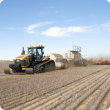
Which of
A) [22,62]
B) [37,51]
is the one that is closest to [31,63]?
[22,62]

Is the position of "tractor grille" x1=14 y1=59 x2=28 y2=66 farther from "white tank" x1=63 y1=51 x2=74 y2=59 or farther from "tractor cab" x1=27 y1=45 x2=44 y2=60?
"white tank" x1=63 y1=51 x2=74 y2=59

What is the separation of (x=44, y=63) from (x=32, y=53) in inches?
62.9

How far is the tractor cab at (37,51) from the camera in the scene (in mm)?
13492

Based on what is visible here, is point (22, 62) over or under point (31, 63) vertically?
over

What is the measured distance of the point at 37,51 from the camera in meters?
13.5

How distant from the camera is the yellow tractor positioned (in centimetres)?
1212

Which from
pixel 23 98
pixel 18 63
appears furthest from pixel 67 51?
pixel 23 98

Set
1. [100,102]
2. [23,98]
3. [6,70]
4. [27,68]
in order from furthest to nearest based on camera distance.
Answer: [6,70]
[27,68]
[23,98]
[100,102]

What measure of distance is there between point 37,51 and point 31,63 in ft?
4.36

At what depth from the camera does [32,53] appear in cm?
1361

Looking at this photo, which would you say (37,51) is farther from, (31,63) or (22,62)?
(22,62)

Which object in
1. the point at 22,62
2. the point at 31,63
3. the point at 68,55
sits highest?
the point at 68,55

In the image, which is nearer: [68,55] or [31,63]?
[31,63]

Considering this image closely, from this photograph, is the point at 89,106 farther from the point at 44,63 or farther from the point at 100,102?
the point at 44,63
